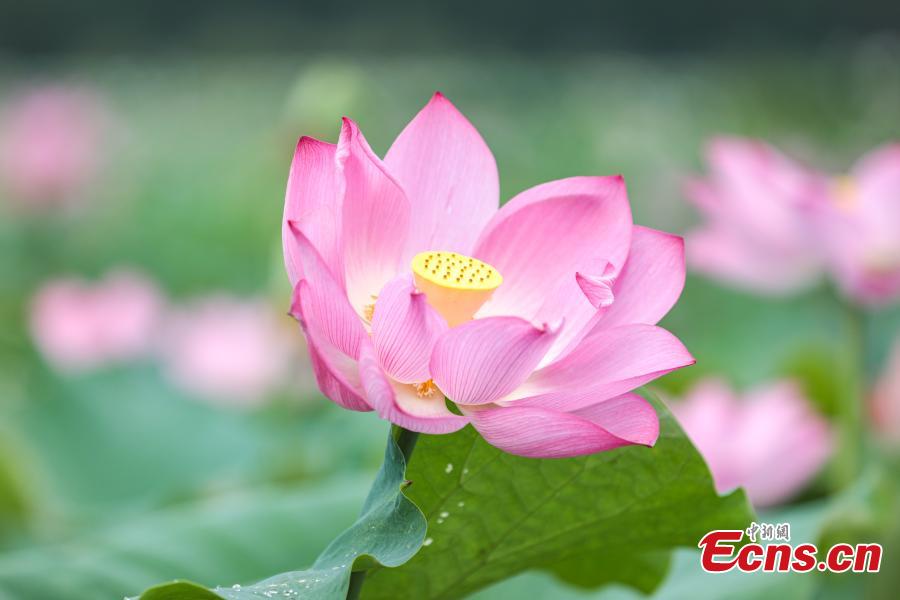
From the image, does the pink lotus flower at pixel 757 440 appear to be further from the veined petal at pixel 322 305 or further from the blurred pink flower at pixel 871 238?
the veined petal at pixel 322 305

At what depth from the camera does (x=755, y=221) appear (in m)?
1.11

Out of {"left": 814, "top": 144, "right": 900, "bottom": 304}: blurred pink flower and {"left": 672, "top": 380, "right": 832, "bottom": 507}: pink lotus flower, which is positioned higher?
{"left": 814, "top": 144, "right": 900, "bottom": 304}: blurred pink flower

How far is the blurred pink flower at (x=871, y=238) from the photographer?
41.5 inches

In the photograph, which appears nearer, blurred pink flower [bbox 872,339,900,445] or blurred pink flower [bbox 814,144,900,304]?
blurred pink flower [bbox 814,144,900,304]

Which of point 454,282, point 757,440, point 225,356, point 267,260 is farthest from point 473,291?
point 267,260

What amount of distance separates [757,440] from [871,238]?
8.8 inches

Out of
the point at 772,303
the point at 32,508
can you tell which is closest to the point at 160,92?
the point at 772,303

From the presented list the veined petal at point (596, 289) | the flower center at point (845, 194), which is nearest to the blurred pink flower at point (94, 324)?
the flower center at point (845, 194)

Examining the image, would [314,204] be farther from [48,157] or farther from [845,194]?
[48,157]

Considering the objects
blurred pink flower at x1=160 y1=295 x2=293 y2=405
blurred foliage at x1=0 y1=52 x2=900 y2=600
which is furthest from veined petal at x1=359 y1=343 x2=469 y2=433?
blurred pink flower at x1=160 y1=295 x2=293 y2=405

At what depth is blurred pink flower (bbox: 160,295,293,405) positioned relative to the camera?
168cm

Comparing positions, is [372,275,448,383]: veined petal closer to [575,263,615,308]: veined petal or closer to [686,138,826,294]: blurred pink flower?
[575,263,615,308]: veined petal

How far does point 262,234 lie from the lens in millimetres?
2568

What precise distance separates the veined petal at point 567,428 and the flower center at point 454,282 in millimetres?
64
